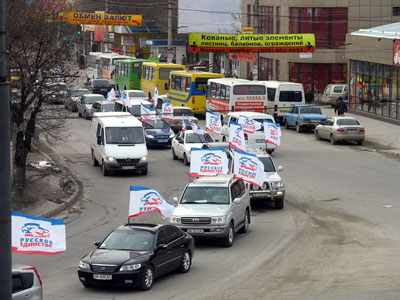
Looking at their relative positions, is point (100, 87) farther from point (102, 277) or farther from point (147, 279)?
point (102, 277)

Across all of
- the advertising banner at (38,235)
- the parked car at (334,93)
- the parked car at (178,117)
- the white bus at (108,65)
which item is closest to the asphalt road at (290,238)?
the advertising banner at (38,235)

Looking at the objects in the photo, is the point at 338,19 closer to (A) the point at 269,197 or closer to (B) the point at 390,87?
(B) the point at 390,87

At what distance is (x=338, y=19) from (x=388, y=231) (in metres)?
45.0

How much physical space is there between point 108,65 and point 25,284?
63.0m

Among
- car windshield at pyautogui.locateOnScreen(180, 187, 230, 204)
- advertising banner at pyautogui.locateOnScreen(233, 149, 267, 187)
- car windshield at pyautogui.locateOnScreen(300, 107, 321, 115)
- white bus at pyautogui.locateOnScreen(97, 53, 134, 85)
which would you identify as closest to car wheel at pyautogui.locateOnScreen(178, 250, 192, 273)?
car windshield at pyautogui.locateOnScreen(180, 187, 230, 204)

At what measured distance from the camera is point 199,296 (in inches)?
628

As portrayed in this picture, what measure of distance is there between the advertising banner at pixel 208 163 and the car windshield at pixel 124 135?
851 cm

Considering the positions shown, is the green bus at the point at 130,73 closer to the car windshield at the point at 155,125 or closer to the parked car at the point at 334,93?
the parked car at the point at 334,93

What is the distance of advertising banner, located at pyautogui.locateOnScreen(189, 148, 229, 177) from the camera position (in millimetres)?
25844

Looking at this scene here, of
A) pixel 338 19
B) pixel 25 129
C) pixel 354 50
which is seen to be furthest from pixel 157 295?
pixel 338 19

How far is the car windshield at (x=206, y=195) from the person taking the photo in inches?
870

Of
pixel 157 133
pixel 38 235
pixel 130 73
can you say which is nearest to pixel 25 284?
pixel 38 235

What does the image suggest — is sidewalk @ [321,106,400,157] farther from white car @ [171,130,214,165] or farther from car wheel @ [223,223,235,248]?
car wheel @ [223,223,235,248]

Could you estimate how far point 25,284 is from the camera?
12.6 m
